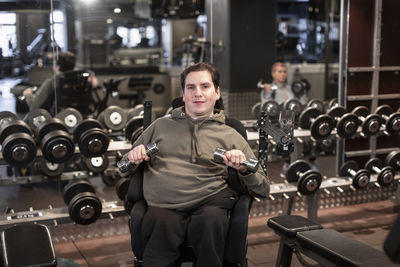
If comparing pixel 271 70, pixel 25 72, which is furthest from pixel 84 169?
pixel 271 70

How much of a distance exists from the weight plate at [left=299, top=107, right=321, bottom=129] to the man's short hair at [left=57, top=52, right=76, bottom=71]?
1.92 m

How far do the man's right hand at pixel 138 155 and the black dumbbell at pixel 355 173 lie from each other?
2.21 m

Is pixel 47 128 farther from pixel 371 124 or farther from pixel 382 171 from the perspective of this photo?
pixel 382 171

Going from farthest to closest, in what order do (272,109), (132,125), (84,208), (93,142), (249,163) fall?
(272,109), (132,125), (93,142), (84,208), (249,163)

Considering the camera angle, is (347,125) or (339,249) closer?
(339,249)

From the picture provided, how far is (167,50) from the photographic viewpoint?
17.6 ft

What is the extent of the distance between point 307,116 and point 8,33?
7.58ft

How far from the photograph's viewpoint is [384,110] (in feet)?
15.0

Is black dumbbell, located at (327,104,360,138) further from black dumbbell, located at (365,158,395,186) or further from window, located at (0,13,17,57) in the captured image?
window, located at (0,13,17,57)

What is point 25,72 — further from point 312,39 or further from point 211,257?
point 312,39

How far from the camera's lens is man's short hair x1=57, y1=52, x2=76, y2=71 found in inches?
176

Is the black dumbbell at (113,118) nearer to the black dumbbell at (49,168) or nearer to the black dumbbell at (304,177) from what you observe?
the black dumbbell at (49,168)

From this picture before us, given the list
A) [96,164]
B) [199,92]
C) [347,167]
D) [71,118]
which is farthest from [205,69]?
[96,164]

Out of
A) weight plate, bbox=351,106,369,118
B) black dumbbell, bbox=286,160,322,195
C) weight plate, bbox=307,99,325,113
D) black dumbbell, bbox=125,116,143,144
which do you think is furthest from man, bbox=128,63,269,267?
weight plate, bbox=307,99,325,113
